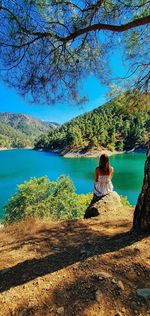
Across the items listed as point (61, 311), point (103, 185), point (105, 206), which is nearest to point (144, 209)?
point (61, 311)

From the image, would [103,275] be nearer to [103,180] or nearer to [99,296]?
[99,296]

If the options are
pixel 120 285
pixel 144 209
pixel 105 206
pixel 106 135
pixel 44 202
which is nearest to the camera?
pixel 120 285

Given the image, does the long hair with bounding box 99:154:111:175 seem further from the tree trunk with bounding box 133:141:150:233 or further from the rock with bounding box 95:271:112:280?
the rock with bounding box 95:271:112:280

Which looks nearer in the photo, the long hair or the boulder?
the boulder

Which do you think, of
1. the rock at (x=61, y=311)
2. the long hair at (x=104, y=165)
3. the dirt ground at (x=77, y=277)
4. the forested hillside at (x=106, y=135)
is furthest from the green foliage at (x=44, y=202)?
the forested hillside at (x=106, y=135)

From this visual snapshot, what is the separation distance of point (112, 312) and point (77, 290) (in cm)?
42

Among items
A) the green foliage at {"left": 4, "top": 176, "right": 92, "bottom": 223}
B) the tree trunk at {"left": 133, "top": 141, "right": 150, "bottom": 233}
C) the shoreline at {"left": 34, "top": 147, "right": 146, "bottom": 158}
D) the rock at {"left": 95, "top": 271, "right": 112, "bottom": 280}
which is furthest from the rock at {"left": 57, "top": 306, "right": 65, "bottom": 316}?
the shoreline at {"left": 34, "top": 147, "right": 146, "bottom": 158}

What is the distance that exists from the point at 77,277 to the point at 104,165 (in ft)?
15.0

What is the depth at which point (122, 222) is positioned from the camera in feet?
17.1

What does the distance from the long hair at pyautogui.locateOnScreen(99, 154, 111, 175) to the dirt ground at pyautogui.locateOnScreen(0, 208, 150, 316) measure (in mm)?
2909

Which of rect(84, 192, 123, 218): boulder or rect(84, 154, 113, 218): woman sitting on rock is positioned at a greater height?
rect(84, 154, 113, 218): woman sitting on rock

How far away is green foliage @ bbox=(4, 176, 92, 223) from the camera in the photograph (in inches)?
732

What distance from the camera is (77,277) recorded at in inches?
104

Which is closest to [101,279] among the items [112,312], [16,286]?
[112,312]
